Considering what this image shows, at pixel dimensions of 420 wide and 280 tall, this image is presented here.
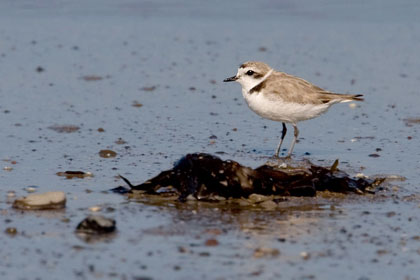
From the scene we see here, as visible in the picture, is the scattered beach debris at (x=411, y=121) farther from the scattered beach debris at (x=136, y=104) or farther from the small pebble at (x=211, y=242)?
the small pebble at (x=211, y=242)

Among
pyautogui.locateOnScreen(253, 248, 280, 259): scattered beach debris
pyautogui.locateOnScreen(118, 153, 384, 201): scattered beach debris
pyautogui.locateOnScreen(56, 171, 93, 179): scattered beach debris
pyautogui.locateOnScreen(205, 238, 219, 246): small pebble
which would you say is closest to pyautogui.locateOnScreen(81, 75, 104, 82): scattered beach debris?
pyautogui.locateOnScreen(56, 171, 93, 179): scattered beach debris

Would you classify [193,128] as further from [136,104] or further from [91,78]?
[91,78]

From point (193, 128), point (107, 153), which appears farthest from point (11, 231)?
point (193, 128)

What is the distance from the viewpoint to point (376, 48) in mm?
13203

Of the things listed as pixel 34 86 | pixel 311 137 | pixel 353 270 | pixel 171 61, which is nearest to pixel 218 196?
pixel 353 270

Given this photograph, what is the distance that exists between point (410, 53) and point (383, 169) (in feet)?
17.3

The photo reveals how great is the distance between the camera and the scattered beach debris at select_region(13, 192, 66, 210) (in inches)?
252

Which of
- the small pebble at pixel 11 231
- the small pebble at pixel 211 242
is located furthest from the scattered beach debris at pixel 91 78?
the small pebble at pixel 211 242

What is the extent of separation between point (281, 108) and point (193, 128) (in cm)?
112

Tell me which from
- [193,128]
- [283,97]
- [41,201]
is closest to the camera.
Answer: [41,201]

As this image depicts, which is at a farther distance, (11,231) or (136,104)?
(136,104)

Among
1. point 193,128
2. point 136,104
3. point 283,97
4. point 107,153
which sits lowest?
point 107,153

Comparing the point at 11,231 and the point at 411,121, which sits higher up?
the point at 411,121

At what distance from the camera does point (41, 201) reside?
6410 mm
